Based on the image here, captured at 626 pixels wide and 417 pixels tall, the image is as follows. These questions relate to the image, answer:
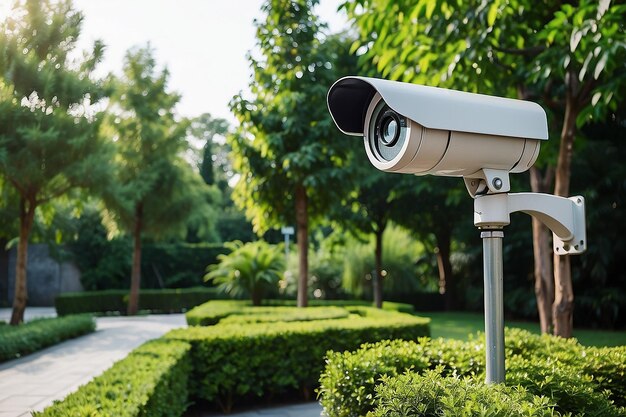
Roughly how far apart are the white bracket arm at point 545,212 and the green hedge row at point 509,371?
0.73 metres

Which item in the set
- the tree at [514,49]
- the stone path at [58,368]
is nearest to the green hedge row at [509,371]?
the tree at [514,49]

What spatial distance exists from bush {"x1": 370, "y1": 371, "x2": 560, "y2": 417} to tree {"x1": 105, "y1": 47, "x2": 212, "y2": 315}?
17.7m

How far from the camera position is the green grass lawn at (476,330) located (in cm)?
1206

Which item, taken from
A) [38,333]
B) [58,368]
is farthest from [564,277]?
[38,333]

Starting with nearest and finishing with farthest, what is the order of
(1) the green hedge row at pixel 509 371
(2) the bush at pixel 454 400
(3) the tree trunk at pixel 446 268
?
(2) the bush at pixel 454 400
(1) the green hedge row at pixel 509 371
(3) the tree trunk at pixel 446 268

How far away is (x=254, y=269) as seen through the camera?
15.6 meters

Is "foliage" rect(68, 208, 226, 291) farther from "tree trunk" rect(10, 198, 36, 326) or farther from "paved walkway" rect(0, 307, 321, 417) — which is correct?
"tree trunk" rect(10, 198, 36, 326)

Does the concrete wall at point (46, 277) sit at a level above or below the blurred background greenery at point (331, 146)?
below

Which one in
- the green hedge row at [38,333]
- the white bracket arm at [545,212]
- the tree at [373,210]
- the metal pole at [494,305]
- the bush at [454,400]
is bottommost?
the green hedge row at [38,333]

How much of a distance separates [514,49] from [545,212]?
3.58m

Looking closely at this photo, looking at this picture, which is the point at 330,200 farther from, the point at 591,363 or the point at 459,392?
the point at 459,392

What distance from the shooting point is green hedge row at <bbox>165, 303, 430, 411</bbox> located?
649cm

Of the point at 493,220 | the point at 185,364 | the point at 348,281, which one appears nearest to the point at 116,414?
the point at 493,220

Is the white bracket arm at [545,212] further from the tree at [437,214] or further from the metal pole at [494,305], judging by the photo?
the tree at [437,214]
